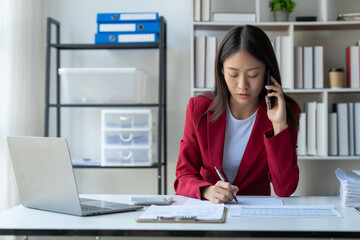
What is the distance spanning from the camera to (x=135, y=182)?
120 inches

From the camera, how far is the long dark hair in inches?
63.9

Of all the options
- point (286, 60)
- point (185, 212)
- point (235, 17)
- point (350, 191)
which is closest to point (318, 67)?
point (286, 60)

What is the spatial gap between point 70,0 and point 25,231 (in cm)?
228

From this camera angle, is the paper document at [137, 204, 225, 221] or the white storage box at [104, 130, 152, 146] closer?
the paper document at [137, 204, 225, 221]

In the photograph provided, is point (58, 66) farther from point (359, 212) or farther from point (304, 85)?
point (359, 212)

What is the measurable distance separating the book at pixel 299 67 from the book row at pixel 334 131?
138 mm

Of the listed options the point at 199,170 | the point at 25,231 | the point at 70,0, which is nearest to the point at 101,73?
the point at 70,0

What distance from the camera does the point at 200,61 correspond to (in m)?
2.71

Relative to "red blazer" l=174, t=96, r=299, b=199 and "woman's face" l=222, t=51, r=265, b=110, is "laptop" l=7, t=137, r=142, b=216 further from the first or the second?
"woman's face" l=222, t=51, r=265, b=110

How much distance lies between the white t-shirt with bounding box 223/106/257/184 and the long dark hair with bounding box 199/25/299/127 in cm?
8

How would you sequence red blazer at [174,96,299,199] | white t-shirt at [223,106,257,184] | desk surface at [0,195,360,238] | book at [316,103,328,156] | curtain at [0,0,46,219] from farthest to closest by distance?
book at [316,103,328,156] → curtain at [0,0,46,219] → white t-shirt at [223,106,257,184] → red blazer at [174,96,299,199] → desk surface at [0,195,360,238]

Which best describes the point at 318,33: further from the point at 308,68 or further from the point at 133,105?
the point at 133,105

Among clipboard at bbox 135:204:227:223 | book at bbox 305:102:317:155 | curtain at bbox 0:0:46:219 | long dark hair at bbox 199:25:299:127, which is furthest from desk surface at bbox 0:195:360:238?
book at bbox 305:102:317:155

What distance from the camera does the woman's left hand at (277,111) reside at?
1.61 m
